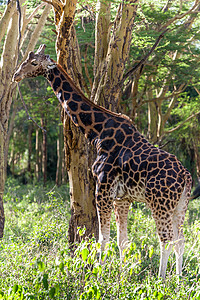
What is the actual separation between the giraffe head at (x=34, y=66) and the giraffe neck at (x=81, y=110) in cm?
9

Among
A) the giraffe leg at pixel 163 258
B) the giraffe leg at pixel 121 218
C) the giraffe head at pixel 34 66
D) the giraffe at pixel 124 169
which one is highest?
the giraffe head at pixel 34 66

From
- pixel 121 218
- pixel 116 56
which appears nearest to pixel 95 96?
pixel 116 56

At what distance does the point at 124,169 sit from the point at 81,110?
1.02m

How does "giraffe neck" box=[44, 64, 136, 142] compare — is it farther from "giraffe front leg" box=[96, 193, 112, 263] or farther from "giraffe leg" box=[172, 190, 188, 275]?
"giraffe leg" box=[172, 190, 188, 275]

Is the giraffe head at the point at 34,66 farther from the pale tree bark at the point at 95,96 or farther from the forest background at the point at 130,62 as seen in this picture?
the pale tree bark at the point at 95,96

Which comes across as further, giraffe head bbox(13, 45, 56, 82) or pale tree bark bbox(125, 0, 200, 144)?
pale tree bark bbox(125, 0, 200, 144)

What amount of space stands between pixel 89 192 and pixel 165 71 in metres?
8.31

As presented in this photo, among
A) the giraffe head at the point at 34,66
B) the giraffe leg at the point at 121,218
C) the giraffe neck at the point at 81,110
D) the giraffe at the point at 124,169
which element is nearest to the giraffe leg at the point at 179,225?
the giraffe at the point at 124,169

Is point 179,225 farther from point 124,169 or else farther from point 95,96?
point 95,96

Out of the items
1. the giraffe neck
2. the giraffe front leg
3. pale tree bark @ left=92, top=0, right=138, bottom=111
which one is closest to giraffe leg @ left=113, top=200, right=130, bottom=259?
the giraffe front leg

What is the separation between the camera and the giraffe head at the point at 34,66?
5.02 metres

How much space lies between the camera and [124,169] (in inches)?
194

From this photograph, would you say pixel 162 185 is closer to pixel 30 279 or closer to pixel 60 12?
pixel 30 279

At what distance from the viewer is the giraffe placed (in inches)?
186
